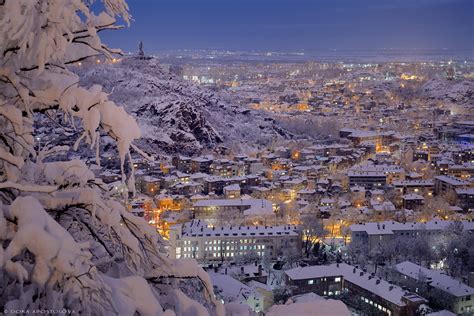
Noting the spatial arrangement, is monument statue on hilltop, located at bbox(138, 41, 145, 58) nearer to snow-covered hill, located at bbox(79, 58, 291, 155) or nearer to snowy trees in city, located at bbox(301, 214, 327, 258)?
snow-covered hill, located at bbox(79, 58, 291, 155)

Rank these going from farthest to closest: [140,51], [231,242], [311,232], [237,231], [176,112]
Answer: [140,51], [176,112], [311,232], [237,231], [231,242]

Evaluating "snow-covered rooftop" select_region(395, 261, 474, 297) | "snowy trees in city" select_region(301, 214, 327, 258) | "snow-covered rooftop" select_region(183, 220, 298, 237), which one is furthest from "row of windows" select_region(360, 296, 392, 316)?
"snow-covered rooftop" select_region(183, 220, 298, 237)

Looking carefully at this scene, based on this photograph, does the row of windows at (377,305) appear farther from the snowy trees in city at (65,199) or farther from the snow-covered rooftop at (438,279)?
the snowy trees in city at (65,199)

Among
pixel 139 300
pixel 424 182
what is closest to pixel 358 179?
pixel 424 182

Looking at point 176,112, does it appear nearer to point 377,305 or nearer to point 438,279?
point 438,279

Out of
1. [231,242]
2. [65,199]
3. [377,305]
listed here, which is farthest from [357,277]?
[65,199]

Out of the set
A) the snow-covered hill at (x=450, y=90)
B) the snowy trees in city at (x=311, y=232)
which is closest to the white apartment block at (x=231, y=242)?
the snowy trees in city at (x=311, y=232)

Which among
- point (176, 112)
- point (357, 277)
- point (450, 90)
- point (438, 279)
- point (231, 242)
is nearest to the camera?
point (357, 277)
